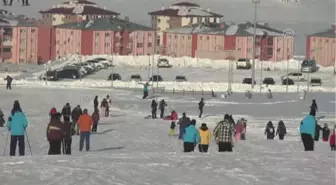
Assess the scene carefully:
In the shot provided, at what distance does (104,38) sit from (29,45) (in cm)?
851

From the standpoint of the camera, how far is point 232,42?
293ft

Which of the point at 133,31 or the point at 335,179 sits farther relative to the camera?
the point at 133,31

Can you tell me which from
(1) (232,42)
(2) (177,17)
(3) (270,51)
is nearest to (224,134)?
(1) (232,42)

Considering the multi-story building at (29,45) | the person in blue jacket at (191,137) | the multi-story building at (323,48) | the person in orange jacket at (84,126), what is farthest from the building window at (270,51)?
the person in blue jacket at (191,137)

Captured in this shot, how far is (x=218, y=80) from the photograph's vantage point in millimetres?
65000

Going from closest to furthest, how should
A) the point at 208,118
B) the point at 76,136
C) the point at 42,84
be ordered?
the point at 76,136 → the point at 208,118 → the point at 42,84

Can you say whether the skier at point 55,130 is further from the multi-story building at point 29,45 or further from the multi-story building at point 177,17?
the multi-story building at point 177,17

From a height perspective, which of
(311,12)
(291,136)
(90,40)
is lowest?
(291,136)

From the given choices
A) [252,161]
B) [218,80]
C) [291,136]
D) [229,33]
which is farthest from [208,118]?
[229,33]

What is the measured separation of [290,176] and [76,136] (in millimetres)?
10984

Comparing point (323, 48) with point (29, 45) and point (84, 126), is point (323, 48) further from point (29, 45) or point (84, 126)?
point (84, 126)

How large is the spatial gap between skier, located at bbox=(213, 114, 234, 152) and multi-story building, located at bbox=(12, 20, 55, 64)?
76.6 metres

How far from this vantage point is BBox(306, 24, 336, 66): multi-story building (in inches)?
3403

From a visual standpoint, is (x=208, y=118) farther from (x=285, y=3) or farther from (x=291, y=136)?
(x=285, y=3)
